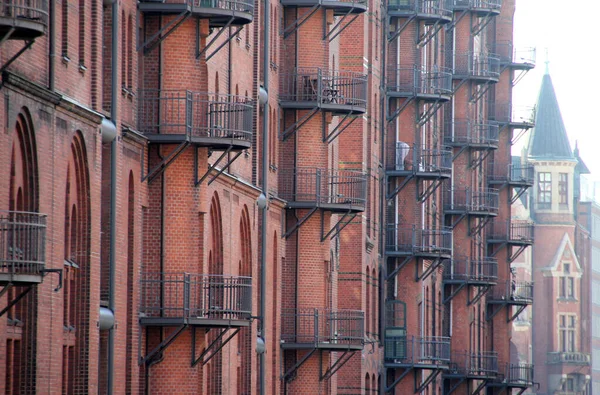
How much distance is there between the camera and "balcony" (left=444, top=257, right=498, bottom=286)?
77.0 meters

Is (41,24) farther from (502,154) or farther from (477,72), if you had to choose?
(502,154)

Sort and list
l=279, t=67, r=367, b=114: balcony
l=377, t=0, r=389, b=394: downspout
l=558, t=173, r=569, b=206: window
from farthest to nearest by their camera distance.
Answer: l=558, t=173, r=569, b=206: window, l=377, t=0, r=389, b=394: downspout, l=279, t=67, r=367, b=114: balcony

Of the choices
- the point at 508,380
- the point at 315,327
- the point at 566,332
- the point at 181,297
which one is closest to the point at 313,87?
the point at 315,327

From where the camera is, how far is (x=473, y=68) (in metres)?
79.4

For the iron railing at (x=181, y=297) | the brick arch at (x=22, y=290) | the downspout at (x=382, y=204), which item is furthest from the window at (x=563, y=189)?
the brick arch at (x=22, y=290)

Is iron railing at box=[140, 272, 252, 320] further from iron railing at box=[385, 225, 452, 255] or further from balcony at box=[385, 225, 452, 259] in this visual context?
iron railing at box=[385, 225, 452, 255]

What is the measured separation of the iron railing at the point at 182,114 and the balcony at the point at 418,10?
86.8 feet

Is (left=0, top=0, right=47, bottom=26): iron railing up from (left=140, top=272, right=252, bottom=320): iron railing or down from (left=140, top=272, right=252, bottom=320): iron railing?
up

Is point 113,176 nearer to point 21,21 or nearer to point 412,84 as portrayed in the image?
point 21,21

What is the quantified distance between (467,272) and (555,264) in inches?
2095

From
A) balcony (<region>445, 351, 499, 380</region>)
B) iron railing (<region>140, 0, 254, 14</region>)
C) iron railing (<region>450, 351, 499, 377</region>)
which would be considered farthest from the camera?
iron railing (<region>450, 351, 499, 377</region>)

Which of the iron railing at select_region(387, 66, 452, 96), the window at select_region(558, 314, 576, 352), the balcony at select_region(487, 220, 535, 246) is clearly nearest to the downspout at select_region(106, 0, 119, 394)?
the iron railing at select_region(387, 66, 452, 96)

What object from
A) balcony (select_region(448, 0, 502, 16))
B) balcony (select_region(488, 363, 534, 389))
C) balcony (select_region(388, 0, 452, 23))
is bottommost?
balcony (select_region(488, 363, 534, 389))

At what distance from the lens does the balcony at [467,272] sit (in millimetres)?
77000
